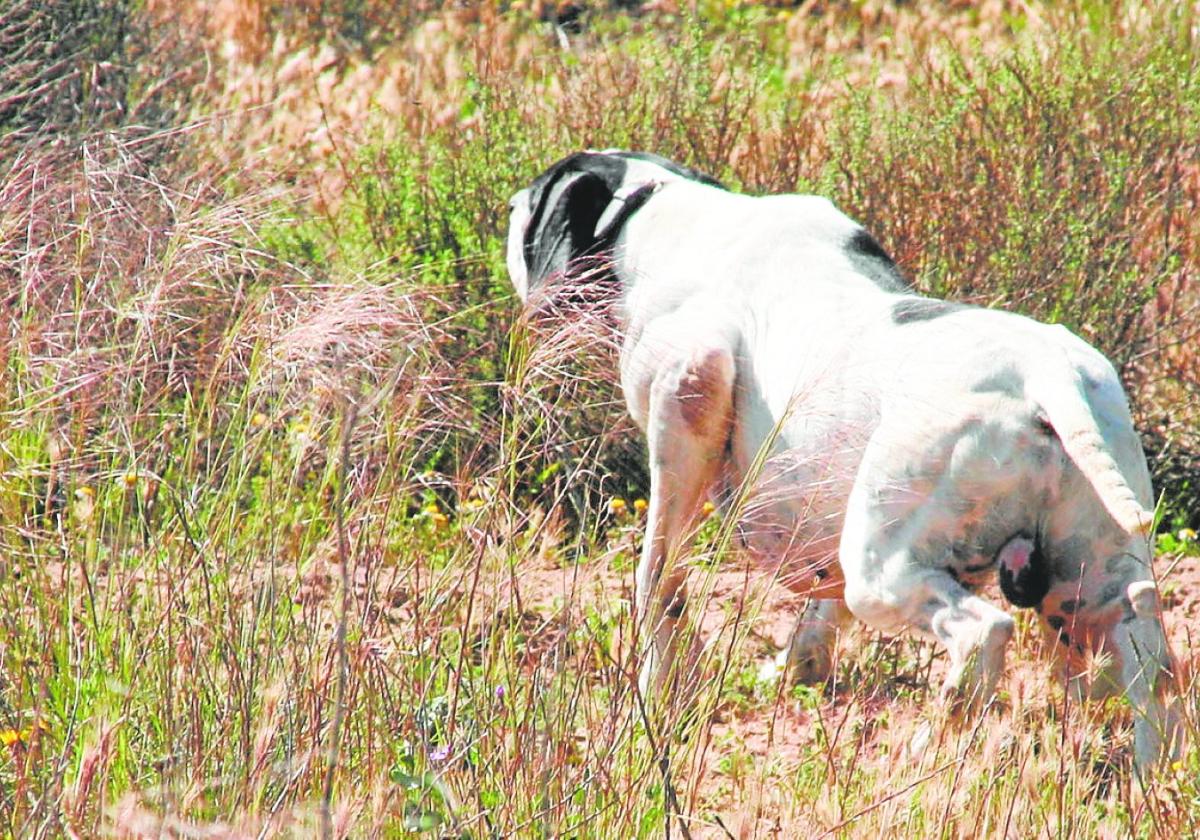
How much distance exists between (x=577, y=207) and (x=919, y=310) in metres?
1.47

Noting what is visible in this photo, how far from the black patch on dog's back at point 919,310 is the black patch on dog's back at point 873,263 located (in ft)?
0.96

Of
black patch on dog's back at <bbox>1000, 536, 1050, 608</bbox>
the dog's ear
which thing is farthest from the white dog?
the dog's ear

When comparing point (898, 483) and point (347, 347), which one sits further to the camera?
point (898, 483)

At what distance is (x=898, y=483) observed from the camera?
3768mm

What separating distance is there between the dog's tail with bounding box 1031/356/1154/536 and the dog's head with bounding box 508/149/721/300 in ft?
5.69

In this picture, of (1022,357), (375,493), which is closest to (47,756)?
(375,493)

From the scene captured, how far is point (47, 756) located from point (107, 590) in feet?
1.12

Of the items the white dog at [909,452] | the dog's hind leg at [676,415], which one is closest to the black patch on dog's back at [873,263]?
the white dog at [909,452]

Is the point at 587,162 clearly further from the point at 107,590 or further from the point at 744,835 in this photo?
the point at 744,835

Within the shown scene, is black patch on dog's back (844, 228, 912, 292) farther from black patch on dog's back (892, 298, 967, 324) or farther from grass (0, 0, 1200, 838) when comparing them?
grass (0, 0, 1200, 838)

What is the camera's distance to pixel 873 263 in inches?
180

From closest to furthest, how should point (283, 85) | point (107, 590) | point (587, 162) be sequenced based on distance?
1. point (107, 590)
2. point (587, 162)
3. point (283, 85)

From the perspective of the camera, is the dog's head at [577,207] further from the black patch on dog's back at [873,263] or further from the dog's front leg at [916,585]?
the dog's front leg at [916,585]

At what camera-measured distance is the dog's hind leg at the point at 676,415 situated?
14.9 ft
